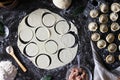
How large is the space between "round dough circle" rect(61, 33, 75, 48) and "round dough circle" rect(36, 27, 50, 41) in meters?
0.06

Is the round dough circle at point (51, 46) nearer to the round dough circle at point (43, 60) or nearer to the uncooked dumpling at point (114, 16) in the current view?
the round dough circle at point (43, 60)

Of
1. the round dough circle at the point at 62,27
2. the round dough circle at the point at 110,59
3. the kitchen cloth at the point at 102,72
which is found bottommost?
the kitchen cloth at the point at 102,72

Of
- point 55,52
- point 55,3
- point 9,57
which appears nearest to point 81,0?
point 55,3

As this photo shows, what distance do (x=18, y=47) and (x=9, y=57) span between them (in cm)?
4

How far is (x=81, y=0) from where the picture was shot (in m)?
1.15

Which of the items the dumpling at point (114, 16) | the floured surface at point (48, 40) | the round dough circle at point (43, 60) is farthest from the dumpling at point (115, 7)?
the round dough circle at point (43, 60)

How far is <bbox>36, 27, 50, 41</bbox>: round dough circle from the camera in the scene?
116cm

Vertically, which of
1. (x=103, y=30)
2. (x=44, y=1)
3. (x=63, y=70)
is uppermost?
(x=44, y=1)

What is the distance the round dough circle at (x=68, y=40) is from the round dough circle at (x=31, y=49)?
0.09 meters

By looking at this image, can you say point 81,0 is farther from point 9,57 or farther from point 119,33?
point 9,57

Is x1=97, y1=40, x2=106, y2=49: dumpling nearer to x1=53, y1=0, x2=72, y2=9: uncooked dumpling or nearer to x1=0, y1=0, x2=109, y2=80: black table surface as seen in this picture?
x1=0, y1=0, x2=109, y2=80: black table surface

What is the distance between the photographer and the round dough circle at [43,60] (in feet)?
3.75

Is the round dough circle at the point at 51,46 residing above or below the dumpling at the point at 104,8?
below

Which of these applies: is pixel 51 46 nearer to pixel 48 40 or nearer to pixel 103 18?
pixel 48 40
